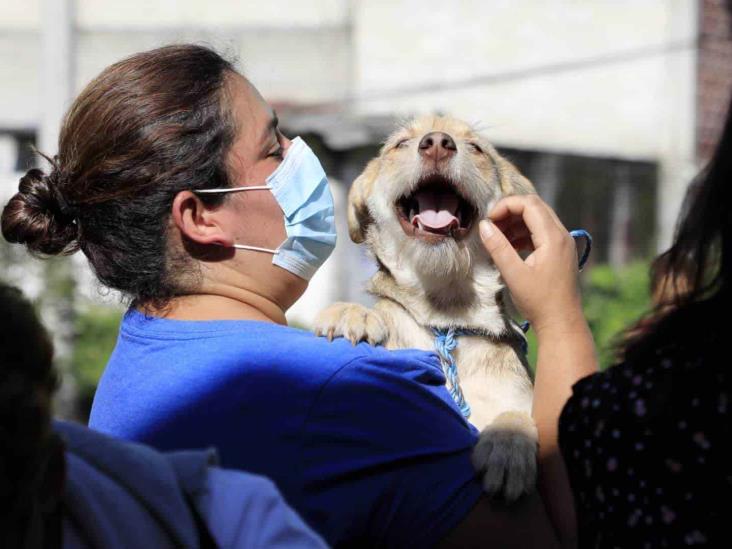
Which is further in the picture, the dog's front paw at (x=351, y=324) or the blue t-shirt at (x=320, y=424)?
the dog's front paw at (x=351, y=324)

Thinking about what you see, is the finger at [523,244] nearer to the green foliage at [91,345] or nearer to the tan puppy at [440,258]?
the tan puppy at [440,258]

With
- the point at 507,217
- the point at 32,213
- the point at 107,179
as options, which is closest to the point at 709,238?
the point at 507,217

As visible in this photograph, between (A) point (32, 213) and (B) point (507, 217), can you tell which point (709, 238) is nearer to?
(B) point (507, 217)

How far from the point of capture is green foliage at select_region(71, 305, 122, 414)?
11.4 meters

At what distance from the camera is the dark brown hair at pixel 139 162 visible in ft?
9.54

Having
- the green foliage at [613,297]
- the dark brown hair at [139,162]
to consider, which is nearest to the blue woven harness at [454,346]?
the dark brown hair at [139,162]

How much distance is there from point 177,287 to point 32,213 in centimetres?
51

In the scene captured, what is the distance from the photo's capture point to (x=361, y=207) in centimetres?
453

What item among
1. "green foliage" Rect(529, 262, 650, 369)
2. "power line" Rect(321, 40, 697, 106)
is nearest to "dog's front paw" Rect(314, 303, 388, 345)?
"green foliage" Rect(529, 262, 650, 369)

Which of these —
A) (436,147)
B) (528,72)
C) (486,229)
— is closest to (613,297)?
(528,72)

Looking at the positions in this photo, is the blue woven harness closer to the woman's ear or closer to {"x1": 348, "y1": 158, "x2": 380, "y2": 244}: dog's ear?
{"x1": 348, "y1": 158, "x2": 380, "y2": 244}: dog's ear

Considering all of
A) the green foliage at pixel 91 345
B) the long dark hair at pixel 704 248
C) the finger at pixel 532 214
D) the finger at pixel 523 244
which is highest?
the long dark hair at pixel 704 248

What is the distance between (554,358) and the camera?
2.79 meters

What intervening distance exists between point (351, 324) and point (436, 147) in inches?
37.3
